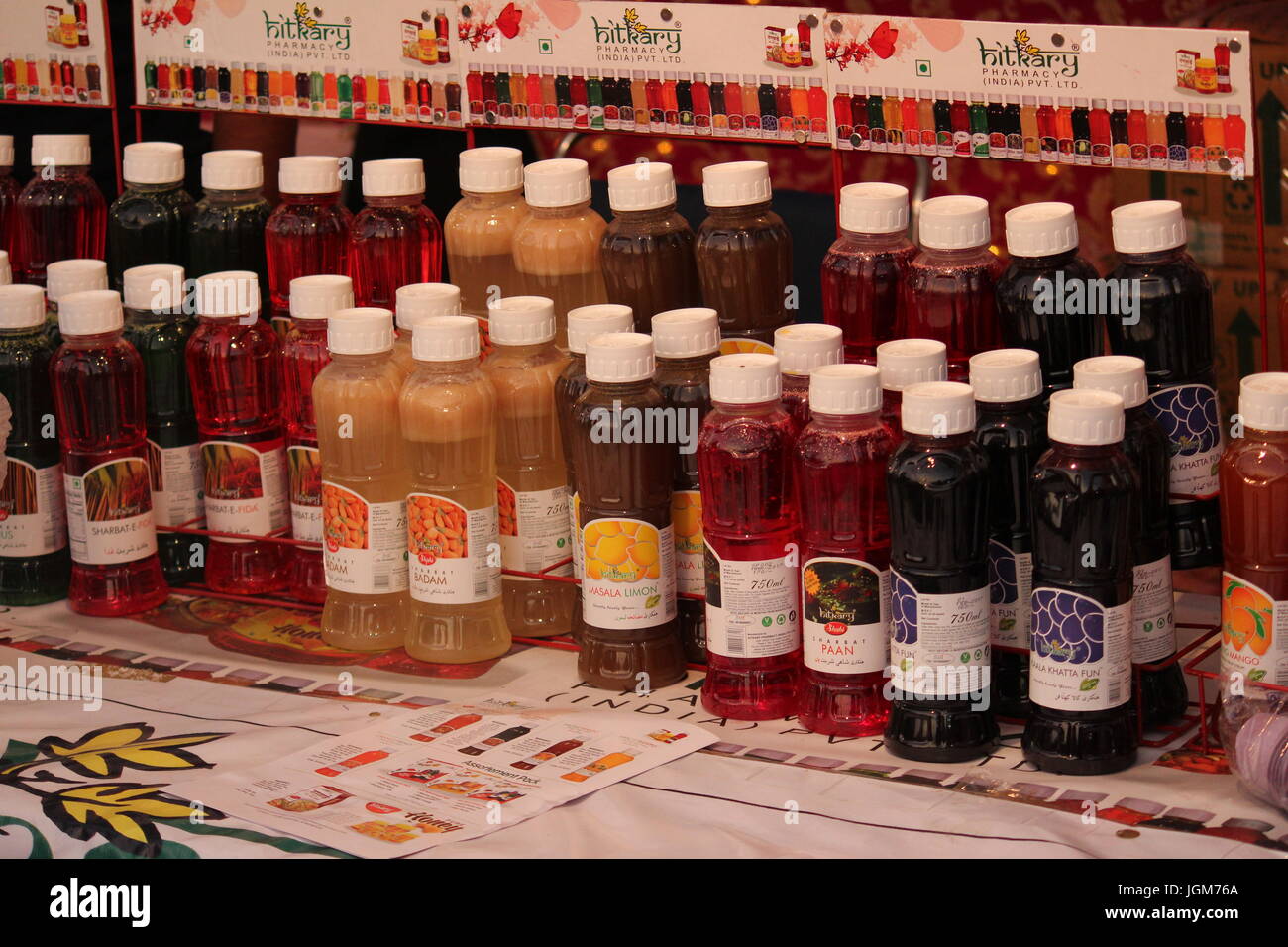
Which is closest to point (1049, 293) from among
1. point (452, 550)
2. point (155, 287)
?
point (452, 550)

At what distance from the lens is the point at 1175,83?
1810mm

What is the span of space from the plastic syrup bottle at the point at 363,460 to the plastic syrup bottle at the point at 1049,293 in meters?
0.71

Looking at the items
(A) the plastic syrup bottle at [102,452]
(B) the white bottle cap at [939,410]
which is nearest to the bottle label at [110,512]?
(A) the plastic syrup bottle at [102,452]

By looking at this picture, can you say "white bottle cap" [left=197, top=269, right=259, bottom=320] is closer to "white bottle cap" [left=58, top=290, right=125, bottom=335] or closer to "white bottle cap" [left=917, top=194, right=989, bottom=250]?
"white bottle cap" [left=58, top=290, right=125, bottom=335]

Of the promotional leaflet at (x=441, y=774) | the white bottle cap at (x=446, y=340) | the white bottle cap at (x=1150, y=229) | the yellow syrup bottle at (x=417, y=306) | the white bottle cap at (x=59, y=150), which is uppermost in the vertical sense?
the white bottle cap at (x=59, y=150)

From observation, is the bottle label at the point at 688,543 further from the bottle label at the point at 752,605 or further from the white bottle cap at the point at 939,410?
the white bottle cap at the point at 939,410

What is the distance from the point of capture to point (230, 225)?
231 cm

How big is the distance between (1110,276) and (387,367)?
2.69 ft

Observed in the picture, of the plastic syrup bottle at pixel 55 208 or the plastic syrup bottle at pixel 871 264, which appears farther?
the plastic syrup bottle at pixel 55 208

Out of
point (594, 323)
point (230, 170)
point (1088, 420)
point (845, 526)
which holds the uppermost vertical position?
point (230, 170)

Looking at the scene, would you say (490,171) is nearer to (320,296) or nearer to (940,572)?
(320,296)

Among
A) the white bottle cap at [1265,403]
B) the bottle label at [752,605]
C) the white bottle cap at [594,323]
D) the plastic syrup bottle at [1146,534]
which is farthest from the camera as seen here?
the white bottle cap at [594,323]

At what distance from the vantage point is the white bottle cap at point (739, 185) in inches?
76.0

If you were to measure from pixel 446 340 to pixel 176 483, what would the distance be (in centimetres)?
56
